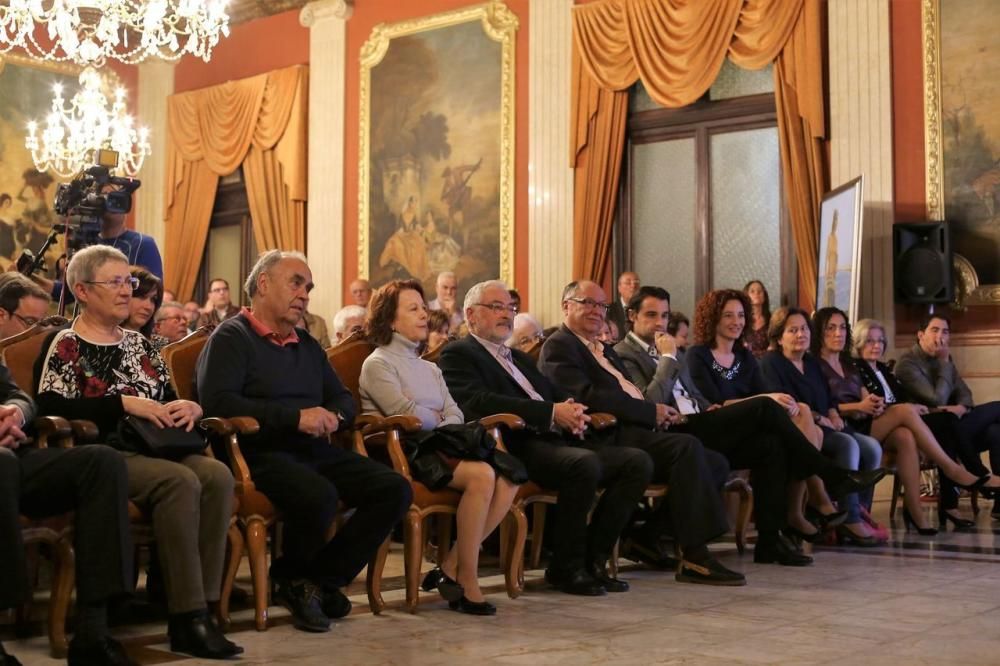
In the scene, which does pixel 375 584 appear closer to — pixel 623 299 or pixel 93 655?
pixel 93 655

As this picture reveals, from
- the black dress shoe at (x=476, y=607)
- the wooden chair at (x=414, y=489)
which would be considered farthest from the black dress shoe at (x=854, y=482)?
the black dress shoe at (x=476, y=607)

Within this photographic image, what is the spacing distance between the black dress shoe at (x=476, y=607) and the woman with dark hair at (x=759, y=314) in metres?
4.52

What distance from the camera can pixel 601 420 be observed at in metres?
4.79

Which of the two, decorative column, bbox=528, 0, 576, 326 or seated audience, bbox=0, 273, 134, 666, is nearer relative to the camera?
seated audience, bbox=0, 273, 134, 666

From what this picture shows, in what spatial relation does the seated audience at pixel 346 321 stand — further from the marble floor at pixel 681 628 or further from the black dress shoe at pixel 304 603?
the black dress shoe at pixel 304 603

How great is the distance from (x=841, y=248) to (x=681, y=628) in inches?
200

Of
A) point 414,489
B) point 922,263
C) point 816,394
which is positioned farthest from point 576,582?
point 922,263

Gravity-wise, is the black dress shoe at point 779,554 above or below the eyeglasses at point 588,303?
below

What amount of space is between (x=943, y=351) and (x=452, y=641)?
477 centimetres

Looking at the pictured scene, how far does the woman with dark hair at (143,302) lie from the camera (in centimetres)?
450

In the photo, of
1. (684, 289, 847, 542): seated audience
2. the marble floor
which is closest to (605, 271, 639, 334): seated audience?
(684, 289, 847, 542): seated audience

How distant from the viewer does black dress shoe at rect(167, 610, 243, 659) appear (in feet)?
10.5

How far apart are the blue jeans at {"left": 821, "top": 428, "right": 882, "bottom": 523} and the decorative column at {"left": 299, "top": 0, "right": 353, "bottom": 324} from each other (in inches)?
237

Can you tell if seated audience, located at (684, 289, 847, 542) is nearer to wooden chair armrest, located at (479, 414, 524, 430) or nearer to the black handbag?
wooden chair armrest, located at (479, 414, 524, 430)
